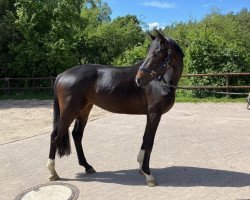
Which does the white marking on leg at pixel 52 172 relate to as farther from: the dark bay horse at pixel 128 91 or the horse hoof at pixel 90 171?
the horse hoof at pixel 90 171

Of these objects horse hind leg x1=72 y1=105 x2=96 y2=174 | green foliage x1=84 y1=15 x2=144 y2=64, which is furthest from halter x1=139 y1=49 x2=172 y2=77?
green foliage x1=84 y1=15 x2=144 y2=64

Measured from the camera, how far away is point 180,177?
18.7 ft

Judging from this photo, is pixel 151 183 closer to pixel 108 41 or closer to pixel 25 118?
pixel 25 118

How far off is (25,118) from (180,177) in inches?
309

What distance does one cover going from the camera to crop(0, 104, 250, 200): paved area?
16.9 ft

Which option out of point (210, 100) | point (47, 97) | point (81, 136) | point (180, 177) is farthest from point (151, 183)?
point (47, 97)

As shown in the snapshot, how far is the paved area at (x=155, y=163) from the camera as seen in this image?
5.16 meters

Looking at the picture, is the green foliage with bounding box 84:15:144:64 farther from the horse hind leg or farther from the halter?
the halter

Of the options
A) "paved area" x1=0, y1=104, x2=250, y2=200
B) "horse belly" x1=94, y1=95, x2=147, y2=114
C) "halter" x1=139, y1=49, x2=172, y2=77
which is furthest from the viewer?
"horse belly" x1=94, y1=95, x2=147, y2=114

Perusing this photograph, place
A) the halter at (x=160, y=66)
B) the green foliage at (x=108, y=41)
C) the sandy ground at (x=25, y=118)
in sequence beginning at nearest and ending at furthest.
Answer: the halter at (x=160, y=66), the sandy ground at (x=25, y=118), the green foliage at (x=108, y=41)

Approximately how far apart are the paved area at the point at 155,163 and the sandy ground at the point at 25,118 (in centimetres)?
81

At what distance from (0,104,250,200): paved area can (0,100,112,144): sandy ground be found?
31.7 inches

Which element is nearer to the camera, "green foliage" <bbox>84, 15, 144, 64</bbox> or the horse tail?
the horse tail

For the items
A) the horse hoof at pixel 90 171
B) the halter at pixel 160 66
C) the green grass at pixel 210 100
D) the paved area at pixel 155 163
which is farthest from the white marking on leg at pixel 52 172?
the green grass at pixel 210 100
